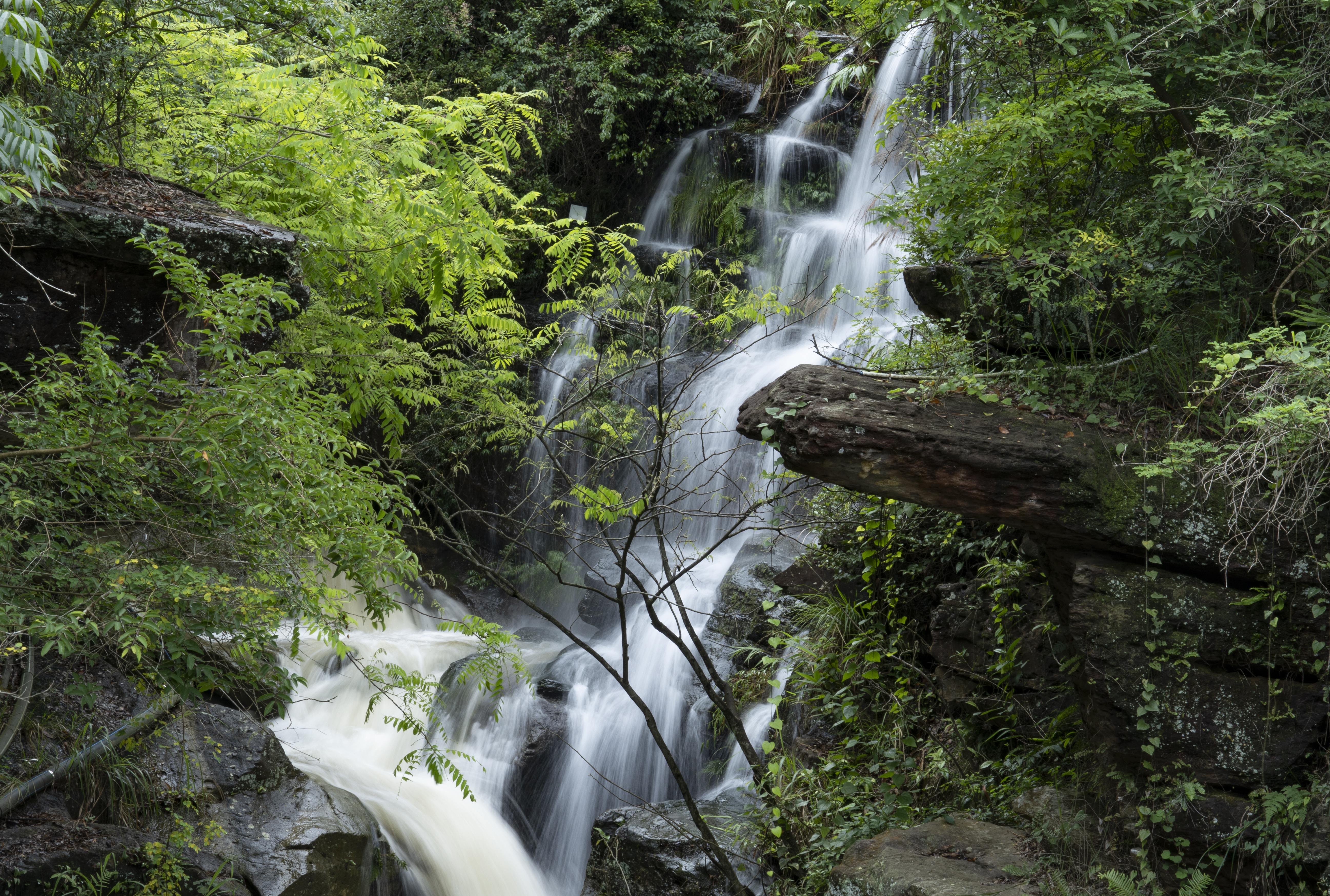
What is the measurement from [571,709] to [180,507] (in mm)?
4931

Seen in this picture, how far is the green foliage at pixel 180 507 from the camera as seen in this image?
3818 mm

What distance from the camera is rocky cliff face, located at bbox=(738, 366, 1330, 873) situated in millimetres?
3762

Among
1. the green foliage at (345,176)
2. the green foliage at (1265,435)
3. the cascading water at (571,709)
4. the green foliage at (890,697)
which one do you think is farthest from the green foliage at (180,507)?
the green foliage at (1265,435)

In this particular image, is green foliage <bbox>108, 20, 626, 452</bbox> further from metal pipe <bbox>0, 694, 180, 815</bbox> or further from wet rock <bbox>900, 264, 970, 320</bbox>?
metal pipe <bbox>0, 694, 180, 815</bbox>

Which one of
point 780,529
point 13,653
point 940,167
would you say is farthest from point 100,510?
point 940,167

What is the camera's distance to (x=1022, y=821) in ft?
14.7

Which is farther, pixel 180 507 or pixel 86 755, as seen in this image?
pixel 86 755

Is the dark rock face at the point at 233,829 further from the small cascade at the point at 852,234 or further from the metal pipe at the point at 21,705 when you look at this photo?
the small cascade at the point at 852,234

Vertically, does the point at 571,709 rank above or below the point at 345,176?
below

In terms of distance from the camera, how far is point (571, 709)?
8391 millimetres

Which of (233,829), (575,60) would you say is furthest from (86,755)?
(575,60)

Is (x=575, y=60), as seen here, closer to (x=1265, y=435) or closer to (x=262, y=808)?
(x=262, y=808)

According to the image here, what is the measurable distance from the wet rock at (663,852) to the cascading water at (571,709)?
0.39 m

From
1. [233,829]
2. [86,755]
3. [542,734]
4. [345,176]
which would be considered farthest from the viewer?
[542,734]
